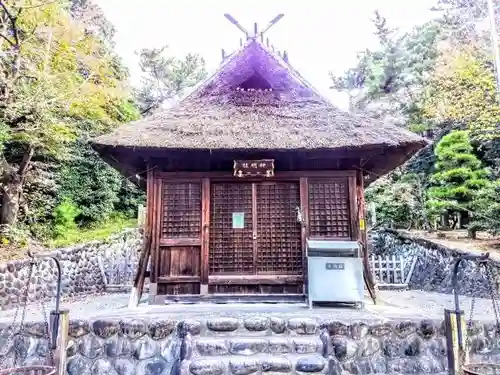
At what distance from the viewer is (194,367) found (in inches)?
174

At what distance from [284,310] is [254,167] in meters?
2.55

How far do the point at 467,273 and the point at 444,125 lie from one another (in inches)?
448

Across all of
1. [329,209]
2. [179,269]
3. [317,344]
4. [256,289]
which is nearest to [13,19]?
→ [179,269]

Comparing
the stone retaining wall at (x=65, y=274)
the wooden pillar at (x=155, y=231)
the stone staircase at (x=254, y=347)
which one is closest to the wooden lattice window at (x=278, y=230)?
the wooden pillar at (x=155, y=231)

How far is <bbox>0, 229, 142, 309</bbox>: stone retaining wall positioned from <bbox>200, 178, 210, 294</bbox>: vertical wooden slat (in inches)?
154

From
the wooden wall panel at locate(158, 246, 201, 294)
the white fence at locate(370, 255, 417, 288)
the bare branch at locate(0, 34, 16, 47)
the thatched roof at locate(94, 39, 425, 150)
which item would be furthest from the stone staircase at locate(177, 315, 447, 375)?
the bare branch at locate(0, 34, 16, 47)

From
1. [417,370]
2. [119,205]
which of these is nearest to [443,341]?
[417,370]

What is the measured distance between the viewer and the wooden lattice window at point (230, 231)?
684cm

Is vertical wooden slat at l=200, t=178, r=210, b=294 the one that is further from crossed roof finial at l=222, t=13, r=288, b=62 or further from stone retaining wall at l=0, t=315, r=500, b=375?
crossed roof finial at l=222, t=13, r=288, b=62

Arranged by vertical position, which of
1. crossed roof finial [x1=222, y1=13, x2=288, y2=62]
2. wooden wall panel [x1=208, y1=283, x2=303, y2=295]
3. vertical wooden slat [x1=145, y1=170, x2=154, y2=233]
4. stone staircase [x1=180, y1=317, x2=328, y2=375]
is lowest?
stone staircase [x1=180, y1=317, x2=328, y2=375]

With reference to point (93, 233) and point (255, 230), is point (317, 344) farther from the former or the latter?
point (93, 233)

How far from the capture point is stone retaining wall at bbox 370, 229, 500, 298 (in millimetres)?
7836

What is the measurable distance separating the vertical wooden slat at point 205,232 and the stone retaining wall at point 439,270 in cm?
476

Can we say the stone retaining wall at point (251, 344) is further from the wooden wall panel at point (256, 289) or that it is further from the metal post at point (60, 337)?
the wooden wall panel at point (256, 289)
